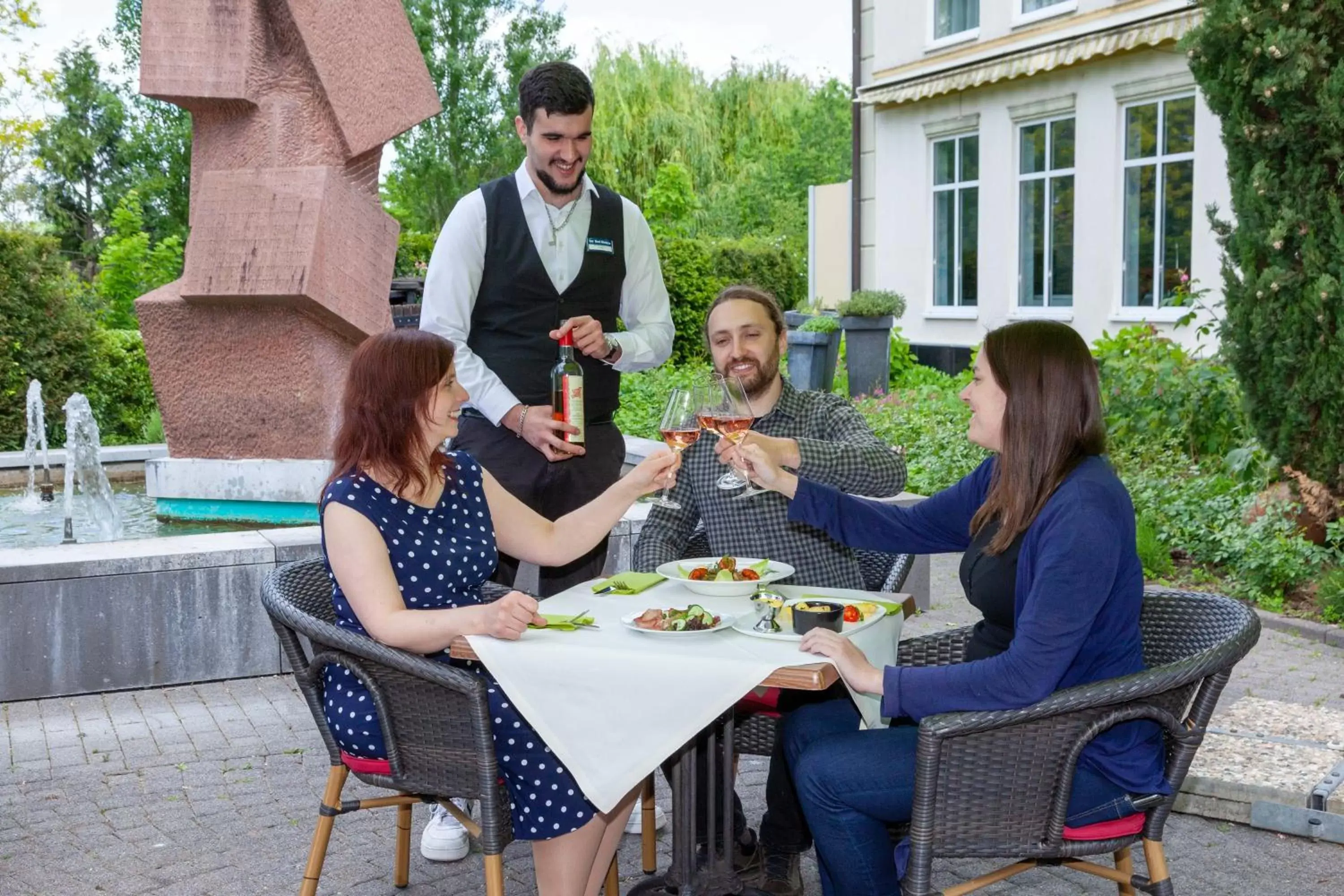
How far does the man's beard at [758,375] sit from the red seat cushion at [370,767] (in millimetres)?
1411

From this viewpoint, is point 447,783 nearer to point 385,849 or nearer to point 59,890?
point 385,849

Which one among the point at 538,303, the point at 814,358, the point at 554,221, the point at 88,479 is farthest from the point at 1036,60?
the point at 538,303

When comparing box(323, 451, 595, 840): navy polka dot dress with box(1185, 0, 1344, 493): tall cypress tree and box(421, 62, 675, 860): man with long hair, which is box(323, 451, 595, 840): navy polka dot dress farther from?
box(1185, 0, 1344, 493): tall cypress tree

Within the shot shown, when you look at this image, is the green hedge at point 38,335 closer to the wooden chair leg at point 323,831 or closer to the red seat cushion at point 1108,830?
the wooden chair leg at point 323,831

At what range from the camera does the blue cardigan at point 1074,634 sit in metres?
2.61

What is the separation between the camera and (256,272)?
24.3 feet

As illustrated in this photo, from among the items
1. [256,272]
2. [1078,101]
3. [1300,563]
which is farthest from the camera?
[1078,101]

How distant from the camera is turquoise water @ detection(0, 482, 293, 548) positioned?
296 inches

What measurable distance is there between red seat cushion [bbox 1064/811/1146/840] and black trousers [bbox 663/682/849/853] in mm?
750

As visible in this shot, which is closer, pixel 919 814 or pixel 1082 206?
pixel 919 814

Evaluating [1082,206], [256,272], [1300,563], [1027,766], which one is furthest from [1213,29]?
[1082,206]

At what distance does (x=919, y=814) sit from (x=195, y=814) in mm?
2610

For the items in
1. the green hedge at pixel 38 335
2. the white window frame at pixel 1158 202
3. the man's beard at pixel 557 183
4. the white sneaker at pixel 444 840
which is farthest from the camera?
the white window frame at pixel 1158 202

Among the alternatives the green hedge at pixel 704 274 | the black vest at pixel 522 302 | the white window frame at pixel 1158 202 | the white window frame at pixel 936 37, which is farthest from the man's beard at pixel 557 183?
the white window frame at pixel 936 37
